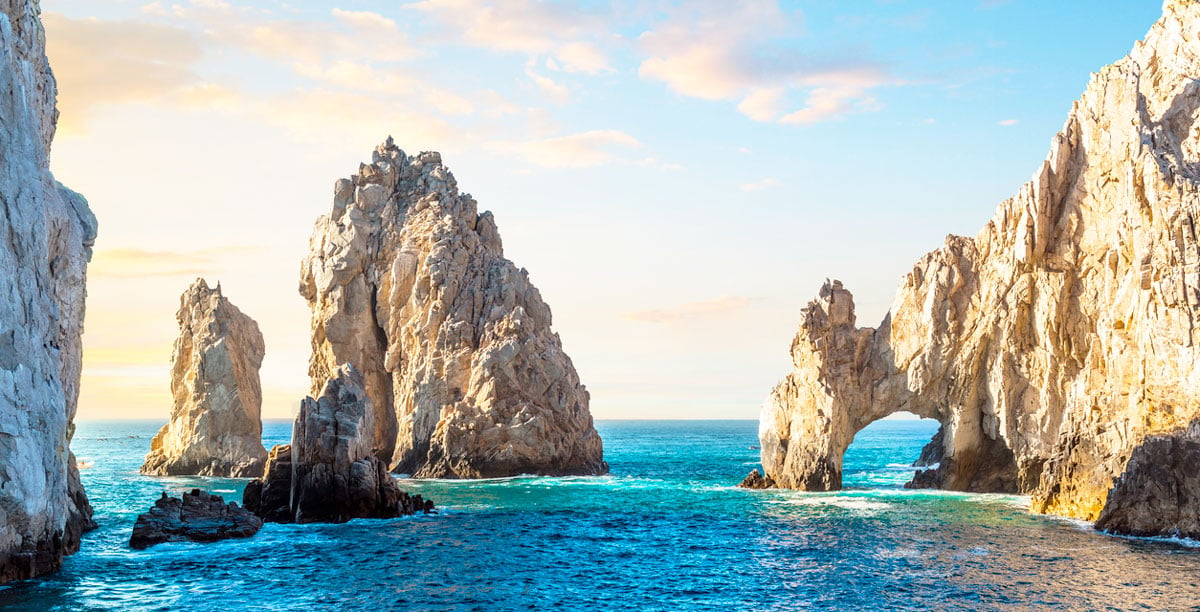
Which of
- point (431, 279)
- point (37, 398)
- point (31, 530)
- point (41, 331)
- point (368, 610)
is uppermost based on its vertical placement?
point (431, 279)

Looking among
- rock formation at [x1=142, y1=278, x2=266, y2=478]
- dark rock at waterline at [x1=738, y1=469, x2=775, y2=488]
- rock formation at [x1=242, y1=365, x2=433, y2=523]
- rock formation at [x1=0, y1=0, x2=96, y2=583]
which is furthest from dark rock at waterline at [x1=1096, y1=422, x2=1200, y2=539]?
rock formation at [x1=142, y1=278, x2=266, y2=478]

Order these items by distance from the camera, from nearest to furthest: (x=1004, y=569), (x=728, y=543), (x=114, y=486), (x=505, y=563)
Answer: (x=1004, y=569) < (x=505, y=563) < (x=728, y=543) < (x=114, y=486)

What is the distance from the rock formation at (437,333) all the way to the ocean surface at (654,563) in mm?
18308

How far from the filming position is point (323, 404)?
5391 centimetres

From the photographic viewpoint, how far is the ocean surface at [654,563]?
3388 centimetres

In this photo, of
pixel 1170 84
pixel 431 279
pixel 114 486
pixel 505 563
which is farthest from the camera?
pixel 431 279

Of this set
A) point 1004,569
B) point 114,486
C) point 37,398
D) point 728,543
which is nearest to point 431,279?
point 114,486

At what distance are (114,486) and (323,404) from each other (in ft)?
107

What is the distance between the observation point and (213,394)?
83.0 metres

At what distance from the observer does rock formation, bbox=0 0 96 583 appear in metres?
32.3

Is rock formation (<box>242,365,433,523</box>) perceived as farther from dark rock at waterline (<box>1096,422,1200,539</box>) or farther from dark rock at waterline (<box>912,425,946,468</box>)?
dark rock at waterline (<box>912,425,946,468</box>)

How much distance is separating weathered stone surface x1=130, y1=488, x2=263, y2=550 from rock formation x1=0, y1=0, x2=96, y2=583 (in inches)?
141

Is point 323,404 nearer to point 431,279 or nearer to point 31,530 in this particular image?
point 31,530

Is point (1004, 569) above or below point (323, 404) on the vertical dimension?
below
